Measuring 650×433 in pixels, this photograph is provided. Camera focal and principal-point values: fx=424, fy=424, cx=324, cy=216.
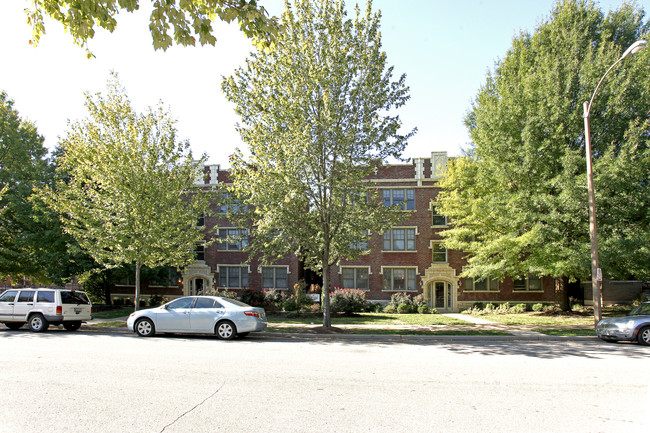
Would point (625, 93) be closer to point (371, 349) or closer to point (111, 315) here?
point (371, 349)

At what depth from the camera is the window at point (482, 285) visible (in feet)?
90.8

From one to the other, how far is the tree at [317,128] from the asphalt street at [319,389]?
5298 mm

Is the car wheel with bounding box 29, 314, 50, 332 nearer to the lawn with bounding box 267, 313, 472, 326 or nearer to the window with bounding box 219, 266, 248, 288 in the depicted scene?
the lawn with bounding box 267, 313, 472, 326

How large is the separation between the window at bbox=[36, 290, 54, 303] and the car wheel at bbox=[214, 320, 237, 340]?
7.09 m

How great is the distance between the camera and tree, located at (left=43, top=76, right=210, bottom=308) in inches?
701

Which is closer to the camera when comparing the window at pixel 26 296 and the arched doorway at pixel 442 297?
the window at pixel 26 296

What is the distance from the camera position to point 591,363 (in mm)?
9680

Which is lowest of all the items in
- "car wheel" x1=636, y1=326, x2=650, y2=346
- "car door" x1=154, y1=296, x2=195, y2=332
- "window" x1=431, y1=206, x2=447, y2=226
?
"car wheel" x1=636, y1=326, x2=650, y2=346

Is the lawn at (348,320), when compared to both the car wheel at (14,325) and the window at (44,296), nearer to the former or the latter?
the window at (44,296)

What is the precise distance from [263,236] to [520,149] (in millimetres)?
12911

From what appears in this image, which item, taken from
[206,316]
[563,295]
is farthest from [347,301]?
[563,295]

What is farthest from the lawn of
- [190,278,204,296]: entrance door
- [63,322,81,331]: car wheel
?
[190,278,204,296]: entrance door

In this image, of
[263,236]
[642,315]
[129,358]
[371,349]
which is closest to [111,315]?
[263,236]

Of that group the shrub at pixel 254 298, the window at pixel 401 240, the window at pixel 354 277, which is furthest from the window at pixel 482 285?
the shrub at pixel 254 298
